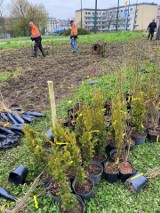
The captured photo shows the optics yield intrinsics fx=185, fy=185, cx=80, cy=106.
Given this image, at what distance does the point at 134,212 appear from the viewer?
1.92 metres

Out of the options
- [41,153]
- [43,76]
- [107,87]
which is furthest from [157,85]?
[43,76]

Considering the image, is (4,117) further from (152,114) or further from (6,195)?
(152,114)

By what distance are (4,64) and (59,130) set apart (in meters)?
6.79

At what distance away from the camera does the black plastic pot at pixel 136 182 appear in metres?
2.11

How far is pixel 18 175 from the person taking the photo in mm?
2230

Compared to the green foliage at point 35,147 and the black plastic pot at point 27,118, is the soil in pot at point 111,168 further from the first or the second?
the black plastic pot at point 27,118

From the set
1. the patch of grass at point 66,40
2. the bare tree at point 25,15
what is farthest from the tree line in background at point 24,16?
the patch of grass at point 66,40

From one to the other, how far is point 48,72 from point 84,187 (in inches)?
197

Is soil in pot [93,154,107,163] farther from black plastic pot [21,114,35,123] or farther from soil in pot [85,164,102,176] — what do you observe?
black plastic pot [21,114,35,123]

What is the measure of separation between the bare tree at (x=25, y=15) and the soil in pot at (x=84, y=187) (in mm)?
32084

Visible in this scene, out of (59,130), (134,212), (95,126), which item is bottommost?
(134,212)

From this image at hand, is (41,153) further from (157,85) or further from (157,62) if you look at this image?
(157,62)

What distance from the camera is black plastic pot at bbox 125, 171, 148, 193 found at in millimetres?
2106

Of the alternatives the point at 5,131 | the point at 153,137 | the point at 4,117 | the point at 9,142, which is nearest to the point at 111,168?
the point at 153,137
